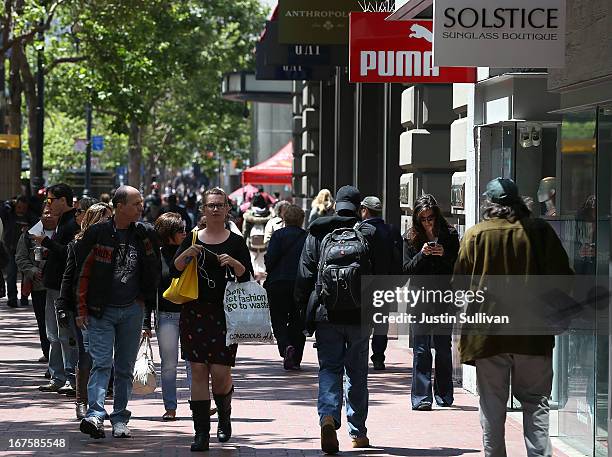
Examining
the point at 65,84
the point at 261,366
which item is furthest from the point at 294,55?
the point at 65,84

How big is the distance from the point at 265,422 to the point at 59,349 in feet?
7.77

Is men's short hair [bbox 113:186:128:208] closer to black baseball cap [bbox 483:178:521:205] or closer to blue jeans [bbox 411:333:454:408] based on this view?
blue jeans [bbox 411:333:454:408]

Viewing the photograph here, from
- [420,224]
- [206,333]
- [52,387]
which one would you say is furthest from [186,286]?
[52,387]

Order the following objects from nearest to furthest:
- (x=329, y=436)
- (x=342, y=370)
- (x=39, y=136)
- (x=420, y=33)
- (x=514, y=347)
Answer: (x=514, y=347), (x=329, y=436), (x=342, y=370), (x=420, y=33), (x=39, y=136)

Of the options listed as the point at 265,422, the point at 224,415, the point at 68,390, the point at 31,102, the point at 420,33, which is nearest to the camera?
the point at 224,415

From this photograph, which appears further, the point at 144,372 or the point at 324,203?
the point at 324,203

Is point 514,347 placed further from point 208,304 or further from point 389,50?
point 389,50

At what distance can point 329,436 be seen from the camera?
30.9 feet

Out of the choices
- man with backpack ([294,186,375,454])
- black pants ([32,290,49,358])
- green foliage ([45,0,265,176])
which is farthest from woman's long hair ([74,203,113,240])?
green foliage ([45,0,265,176])

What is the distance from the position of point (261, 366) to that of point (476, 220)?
3.49 metres

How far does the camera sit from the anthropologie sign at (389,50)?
13.4 metres

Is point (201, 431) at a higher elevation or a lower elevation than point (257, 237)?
lower

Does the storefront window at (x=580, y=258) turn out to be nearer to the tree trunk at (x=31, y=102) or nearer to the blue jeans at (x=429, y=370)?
the blue jeans at (x=429, y=370)

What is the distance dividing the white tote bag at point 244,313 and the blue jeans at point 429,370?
7.91 ft
